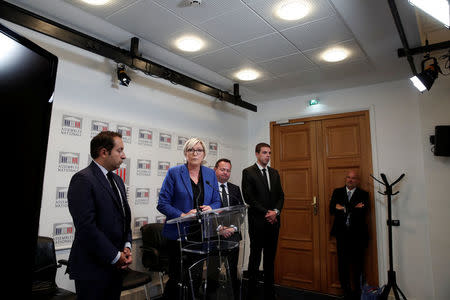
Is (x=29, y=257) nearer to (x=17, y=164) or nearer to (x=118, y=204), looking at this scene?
(x=17, y=164)

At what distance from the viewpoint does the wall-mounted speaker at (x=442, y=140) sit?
144 inches

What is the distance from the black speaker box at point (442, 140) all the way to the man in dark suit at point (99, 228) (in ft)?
12.2

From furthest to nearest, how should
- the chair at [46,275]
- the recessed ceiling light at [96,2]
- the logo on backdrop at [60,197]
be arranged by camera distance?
the logo on backdrop at [60,197] < the recessed ceiling light at [96,2] < the chair at [46,275]

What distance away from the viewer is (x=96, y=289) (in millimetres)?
1683

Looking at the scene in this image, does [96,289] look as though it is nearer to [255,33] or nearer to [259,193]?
[259,193]

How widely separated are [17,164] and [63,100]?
2.73 meters

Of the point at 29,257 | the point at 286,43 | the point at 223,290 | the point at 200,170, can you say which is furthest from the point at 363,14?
the point at 29,257

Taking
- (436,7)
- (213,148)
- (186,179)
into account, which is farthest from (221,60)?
(436,7)

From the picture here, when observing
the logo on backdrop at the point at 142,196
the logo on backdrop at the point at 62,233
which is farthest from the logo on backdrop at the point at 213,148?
the logo on backdrop at the point at 62,233

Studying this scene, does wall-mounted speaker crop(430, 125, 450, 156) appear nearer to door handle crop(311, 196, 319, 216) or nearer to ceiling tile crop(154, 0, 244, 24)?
door handle crop(311, 196, 319, 216)

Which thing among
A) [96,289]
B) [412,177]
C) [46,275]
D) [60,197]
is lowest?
[46,275]

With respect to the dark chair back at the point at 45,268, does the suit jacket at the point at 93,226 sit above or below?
above

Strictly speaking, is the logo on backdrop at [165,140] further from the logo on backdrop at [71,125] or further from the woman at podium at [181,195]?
the woman at podium at [181,195]

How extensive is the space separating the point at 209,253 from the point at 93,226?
66 cm
